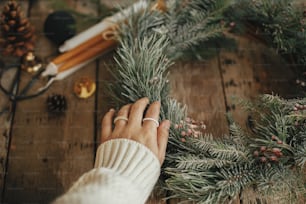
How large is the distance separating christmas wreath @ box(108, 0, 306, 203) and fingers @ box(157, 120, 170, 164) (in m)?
0.03

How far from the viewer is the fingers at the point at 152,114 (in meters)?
0.80

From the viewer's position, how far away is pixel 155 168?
2.46ft

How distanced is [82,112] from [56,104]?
0.06 m

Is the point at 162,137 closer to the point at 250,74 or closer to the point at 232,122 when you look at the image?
the point at 232,122

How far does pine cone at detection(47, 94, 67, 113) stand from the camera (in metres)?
0.96

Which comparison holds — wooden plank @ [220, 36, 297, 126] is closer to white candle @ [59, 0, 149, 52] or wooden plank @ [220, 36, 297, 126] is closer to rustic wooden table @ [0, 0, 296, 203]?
rustic wooden table @ [0, 0, 296, 203]

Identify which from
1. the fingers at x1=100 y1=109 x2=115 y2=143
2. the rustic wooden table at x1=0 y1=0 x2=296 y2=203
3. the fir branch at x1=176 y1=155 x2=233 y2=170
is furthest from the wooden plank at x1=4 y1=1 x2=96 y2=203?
the fir branch at x1=176 y1=155 x2=233 y2=170

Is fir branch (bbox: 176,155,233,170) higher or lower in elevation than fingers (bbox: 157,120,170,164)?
lower

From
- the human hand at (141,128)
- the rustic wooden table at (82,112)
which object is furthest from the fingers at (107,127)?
the rustic wooden table at (82,112)

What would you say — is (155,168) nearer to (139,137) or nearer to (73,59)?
(139,137)

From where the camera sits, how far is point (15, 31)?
1015mm

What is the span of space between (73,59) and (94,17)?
5.1 inches

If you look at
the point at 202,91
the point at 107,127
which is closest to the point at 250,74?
the point at 202,91

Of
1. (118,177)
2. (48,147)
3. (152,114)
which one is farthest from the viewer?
(48,147)
